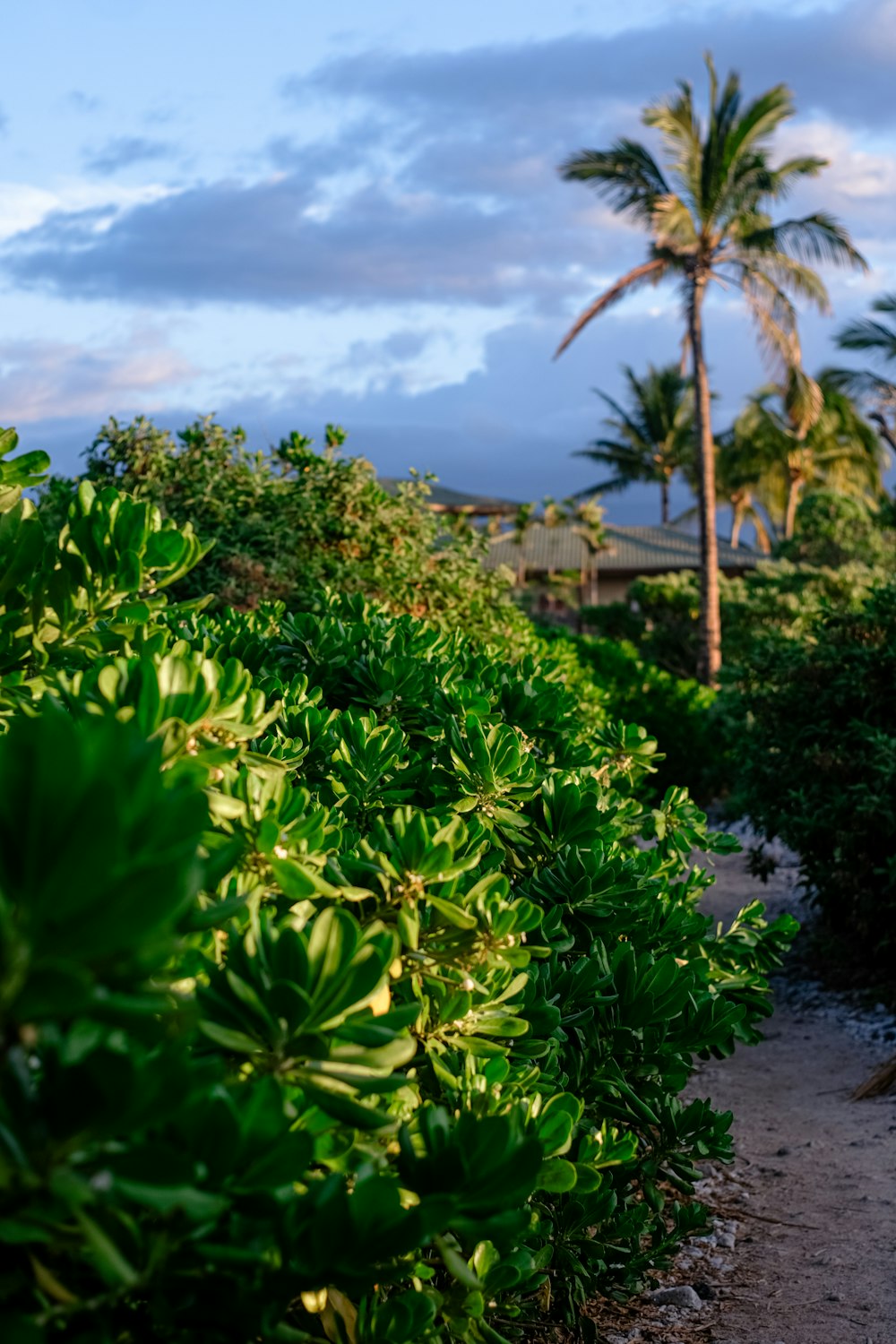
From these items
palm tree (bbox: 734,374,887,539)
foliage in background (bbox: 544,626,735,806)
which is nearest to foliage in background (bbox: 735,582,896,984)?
foliage in background (bbox: 544,626,735,806)

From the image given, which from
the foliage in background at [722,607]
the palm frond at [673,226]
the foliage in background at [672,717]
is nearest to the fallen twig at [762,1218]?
the foliage in background at [722,607]

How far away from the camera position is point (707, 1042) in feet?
9.54

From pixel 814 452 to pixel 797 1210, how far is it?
137 feet

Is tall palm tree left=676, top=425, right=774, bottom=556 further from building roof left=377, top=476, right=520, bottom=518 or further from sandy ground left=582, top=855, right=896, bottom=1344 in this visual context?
sandy ground left=582, top=855, right=896, bottom=1344

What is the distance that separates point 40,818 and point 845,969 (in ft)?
25.8

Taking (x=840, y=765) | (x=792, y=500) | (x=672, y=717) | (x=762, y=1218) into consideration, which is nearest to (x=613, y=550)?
(x=792, y=500)

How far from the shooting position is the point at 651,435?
47.5 meters

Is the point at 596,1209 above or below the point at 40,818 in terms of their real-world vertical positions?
below

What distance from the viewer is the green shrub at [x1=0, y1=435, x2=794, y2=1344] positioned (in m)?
1.08

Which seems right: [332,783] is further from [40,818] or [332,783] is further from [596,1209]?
[40,818]

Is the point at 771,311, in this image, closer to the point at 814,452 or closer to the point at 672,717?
the point at 672,717

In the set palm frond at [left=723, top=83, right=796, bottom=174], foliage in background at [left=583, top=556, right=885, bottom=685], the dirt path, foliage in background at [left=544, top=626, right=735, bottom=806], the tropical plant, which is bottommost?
the dirt path

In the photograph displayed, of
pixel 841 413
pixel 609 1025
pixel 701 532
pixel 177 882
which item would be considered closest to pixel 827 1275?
pixel 609 1025

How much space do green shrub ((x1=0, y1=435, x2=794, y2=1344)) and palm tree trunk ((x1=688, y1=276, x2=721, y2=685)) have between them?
18347 millimetres
